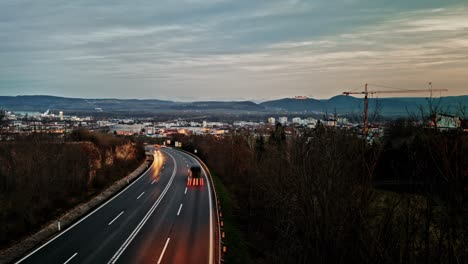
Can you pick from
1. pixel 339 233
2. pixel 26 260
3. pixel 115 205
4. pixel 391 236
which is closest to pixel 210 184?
pixel 115 205

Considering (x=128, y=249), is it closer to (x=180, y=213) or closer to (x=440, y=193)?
(x=180, y=213)

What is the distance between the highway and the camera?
60.5ft

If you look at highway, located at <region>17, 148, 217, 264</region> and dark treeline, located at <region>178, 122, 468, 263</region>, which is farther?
highway, located at <region>17, 148, 217, 264</region>

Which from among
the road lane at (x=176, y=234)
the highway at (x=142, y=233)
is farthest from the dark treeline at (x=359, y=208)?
the highway at (x=142, y=233)

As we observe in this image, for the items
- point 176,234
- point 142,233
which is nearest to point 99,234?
point 142,233

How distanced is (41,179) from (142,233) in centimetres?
1057

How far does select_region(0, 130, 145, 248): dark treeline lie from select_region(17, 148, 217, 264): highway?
248cm

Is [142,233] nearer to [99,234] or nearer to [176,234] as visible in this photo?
[176,234]

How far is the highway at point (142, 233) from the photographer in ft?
60.5

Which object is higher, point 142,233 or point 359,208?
point 359,208

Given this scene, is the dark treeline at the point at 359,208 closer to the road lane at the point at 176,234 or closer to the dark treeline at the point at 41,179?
the road lane at the point at 176,234

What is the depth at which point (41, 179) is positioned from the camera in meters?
27.8

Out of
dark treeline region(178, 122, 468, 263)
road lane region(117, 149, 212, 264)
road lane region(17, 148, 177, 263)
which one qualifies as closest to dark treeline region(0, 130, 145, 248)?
road lane region(17, 148, 177, 263)

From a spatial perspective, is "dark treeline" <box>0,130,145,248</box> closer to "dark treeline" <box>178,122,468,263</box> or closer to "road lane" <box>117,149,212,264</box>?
"road lane" <box>117,149,212,264</box>
